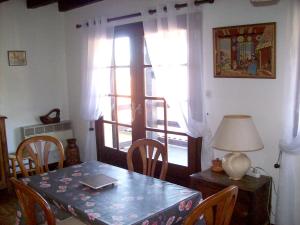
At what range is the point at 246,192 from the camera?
8.09 feet

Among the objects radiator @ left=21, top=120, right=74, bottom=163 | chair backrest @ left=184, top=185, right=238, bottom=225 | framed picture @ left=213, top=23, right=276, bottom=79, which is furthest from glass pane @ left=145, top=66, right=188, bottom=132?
radiator @ left=21, top=120, right=74, bottom=163

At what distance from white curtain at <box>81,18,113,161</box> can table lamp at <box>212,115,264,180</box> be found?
81.7 inches

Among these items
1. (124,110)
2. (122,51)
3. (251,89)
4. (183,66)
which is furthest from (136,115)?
(251,89)

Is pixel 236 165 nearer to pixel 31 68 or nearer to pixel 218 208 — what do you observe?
pixel 218 208

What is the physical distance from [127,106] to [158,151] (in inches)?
66.7

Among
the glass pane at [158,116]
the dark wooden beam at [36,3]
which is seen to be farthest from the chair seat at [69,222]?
the dark wooden beam at [36,3]

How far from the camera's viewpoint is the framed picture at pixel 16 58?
14.5ft

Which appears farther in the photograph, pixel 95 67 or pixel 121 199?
pixel 95 67

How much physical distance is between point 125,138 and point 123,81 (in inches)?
29.1

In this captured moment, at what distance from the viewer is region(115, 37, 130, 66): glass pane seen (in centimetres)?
404

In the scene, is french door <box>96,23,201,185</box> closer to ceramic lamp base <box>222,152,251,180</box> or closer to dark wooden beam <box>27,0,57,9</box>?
ceramic lamp base <box>222,152,251,180</box>

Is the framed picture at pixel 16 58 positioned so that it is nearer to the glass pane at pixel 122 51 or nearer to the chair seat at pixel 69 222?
the glass pane at pixel 122 51

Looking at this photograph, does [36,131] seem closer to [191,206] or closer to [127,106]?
[127,106]

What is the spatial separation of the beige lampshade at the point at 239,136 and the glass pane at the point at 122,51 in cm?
187
